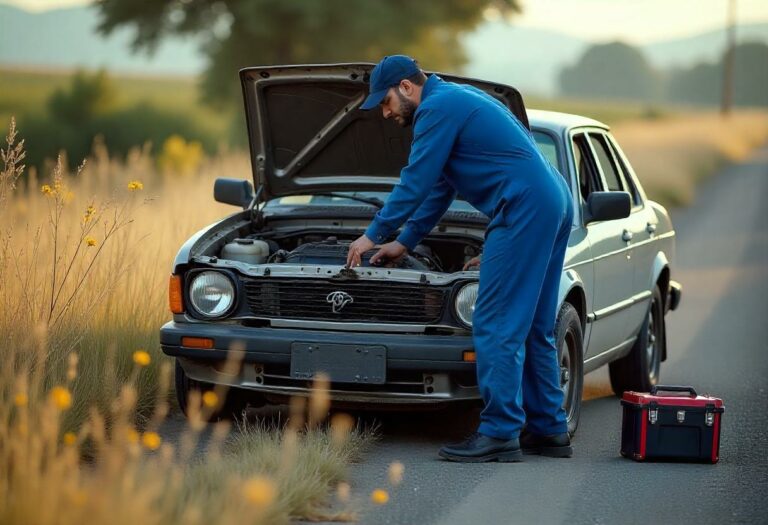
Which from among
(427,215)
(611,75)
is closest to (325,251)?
(427,215)

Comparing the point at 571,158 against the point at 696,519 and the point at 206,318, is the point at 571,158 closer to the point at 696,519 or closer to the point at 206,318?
the point at 206,318

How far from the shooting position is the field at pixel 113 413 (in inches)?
170

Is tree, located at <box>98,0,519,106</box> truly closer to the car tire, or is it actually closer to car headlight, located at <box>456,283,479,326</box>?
the car tire

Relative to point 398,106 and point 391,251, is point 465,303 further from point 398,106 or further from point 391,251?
point 398,106

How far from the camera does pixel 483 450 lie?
6.46 meters

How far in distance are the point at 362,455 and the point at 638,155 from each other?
1046 inches

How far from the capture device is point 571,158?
7727 millimetres

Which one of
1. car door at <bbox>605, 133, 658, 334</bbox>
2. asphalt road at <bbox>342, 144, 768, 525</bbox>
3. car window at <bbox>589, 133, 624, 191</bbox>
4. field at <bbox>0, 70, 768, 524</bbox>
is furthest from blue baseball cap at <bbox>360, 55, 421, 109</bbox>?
car door at <bbox>605, 133, 658, 334</bbox>

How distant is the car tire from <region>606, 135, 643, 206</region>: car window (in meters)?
2.96

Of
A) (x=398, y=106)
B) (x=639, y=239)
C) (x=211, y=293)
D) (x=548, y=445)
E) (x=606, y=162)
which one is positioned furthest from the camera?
(x=606, y=162)

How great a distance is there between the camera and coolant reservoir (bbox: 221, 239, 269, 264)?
741cm

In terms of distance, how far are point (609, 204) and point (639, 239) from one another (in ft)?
4.00

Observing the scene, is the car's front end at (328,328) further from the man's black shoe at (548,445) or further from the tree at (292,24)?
the tree at (292,24)

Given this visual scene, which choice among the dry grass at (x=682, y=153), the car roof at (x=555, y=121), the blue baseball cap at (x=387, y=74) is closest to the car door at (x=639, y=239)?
the car roof at (x=555, y=121)
